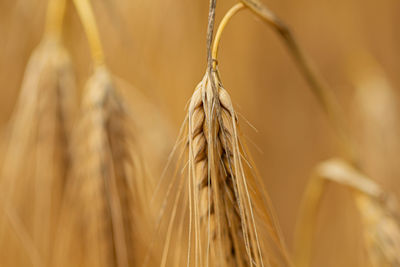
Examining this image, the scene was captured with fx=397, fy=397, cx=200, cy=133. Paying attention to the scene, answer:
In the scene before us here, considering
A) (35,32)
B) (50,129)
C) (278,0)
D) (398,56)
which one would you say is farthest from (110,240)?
(398,56)

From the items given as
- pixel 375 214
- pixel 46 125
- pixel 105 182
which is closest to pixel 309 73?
pixel 375 214

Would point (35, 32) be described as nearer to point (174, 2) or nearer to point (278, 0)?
point (174, 2)

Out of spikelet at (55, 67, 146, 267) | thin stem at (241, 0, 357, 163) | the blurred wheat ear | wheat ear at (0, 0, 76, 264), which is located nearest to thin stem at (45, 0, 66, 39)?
wheat ear at (0, 0, 76, 264)

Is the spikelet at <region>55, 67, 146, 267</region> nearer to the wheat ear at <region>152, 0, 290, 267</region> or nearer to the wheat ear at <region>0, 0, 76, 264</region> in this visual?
the wheat ear at <region>0, 0, 76, 264</region>

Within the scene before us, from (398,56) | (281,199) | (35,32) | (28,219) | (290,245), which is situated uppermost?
(35,32)

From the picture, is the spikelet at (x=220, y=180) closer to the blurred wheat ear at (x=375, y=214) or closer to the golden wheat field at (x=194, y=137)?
the golden wheat field at (x=194, y=137)

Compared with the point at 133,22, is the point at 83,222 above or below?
below
